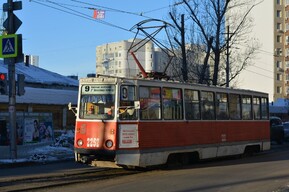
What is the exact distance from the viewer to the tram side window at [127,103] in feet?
43.3

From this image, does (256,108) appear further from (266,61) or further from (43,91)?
(266,61)

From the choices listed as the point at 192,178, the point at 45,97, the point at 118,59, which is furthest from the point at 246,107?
the point at 118,59

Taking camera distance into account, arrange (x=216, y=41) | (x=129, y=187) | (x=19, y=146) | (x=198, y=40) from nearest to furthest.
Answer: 1. (x=129, y=187)
2. (x=19, y=146)
3. (x=216, y=41)
4. (x=198, y=40)

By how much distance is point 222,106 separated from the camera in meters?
17.3

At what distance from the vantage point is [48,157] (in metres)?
17.9

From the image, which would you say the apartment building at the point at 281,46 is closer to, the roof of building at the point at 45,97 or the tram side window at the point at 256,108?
the roof of building at the point at 45,97

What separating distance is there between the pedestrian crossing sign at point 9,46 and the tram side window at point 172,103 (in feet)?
20.0

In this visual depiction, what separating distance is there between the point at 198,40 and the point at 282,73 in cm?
5674

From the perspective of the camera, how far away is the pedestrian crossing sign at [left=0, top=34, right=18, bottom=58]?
17.0 metres

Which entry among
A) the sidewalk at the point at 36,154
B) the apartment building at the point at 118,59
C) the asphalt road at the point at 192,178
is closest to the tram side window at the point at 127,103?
the asphalt road at the point at 192,178

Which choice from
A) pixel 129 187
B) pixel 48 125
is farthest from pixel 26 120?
pixel 129 187

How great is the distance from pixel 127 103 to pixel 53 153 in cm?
721

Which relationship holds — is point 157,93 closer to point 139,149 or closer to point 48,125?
point 139,149

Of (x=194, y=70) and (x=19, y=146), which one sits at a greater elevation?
(x=194, y=70)
